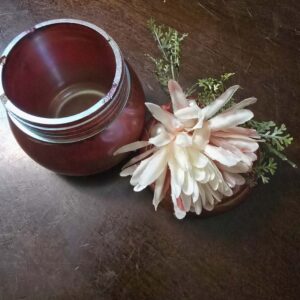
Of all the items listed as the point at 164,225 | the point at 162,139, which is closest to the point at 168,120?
the point at 162,139

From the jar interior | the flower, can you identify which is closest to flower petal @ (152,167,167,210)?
the flower

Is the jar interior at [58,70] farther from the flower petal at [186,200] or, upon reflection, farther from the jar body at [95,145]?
the flower petal at [186,200]

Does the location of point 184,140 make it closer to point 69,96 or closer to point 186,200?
point 186,200

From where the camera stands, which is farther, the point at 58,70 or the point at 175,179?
the point at 58,70

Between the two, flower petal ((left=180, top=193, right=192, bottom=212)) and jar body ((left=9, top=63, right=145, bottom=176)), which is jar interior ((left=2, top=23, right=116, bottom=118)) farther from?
flower petal ((left=180, top=193, right=192, bottom=212))

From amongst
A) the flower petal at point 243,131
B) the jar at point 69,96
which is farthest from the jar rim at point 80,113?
the flower petal at point 243,131

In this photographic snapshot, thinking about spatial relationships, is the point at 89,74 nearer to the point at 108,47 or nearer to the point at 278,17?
the point at 108,47
